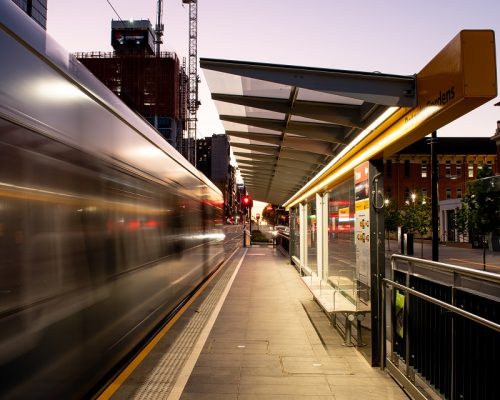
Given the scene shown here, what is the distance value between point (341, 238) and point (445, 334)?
4289mm

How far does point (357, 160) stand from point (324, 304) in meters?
2.18

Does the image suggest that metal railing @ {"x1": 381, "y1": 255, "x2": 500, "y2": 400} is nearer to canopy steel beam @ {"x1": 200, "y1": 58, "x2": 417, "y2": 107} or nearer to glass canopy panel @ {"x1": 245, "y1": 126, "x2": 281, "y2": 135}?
canopy steel beam @ {"x1": 200, "y1": 58, "x2": 417, "y2": 107}

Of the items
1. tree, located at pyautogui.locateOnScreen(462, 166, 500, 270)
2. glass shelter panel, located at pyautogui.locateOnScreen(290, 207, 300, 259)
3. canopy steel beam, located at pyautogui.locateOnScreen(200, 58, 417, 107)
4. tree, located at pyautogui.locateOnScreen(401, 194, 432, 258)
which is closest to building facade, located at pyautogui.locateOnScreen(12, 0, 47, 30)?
canopy steel beam, located at pyautogui.locateOnScreen(200, 58, 417, 107)

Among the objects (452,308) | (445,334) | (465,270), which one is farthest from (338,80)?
(445,334)

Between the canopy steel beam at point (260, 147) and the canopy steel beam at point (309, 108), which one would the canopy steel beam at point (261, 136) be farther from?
the canopy steel beam at point (309, 108)

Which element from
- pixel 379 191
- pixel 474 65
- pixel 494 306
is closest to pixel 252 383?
pixel 379 191

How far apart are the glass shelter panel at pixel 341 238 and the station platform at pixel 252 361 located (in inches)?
33.8

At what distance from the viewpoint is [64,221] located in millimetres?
3658

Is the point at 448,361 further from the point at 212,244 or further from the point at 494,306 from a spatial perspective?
the point at 212,244

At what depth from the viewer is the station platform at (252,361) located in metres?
5.04

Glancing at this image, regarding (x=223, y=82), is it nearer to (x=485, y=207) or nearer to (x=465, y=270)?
(x=465, y=270)

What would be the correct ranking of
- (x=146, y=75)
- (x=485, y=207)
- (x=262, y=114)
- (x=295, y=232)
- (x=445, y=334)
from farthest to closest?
(x=146, y=75), (x=485, y=207), (x=295, y=232), (x=262, y=114), (x=445, y=334)

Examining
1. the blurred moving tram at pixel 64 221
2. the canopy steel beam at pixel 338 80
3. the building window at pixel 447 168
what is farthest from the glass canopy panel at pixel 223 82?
the building window at pixel 447 168

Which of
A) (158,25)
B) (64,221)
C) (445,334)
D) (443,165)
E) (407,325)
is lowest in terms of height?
(407,325)
